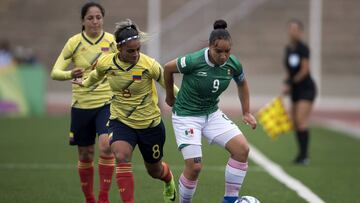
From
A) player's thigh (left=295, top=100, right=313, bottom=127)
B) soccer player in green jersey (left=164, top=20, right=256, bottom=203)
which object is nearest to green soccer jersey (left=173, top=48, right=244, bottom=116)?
soccer player in green jersey (left=164, top=20, right=256, bottom=203)

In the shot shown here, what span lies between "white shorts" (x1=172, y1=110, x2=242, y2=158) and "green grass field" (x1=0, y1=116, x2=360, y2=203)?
140 centimetres

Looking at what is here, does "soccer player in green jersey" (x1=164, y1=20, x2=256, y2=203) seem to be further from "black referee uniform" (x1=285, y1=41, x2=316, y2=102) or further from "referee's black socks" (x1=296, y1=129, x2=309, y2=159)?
"black referee uniform" (x1=285, y1=41, x2=316, y2=102)

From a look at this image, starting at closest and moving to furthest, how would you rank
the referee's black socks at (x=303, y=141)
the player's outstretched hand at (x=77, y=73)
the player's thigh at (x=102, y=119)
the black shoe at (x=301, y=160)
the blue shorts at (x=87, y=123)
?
1. the player's outstretched hand at (x=77, y=73)
2. the player's thigh at (x=102, y=119)
3. the blue shorts at (x=87, y=123)
4. the black shoe at (x=301, y=160)
5. the referee's black socks at (x=303, y=141)

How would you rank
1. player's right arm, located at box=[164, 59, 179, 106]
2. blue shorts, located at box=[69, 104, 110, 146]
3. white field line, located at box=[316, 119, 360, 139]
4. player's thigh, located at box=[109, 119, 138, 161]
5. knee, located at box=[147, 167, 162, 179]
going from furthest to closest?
white field line, located at box=[316, 119, 360, 139], blue shorts, located at box=[69, 104, 110, 146], knee, located at box=[147, 167, 162, 179], player's right arm, located at box=[164, 59, 179, 106], player's thigh, located at box=[109, 119, 138, 161]


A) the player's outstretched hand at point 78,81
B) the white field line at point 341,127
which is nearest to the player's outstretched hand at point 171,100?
the player's outstretched hand at point 78,81

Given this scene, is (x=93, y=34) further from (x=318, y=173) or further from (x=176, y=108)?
(x=318, y=173)

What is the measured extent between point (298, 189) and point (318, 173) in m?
2.05

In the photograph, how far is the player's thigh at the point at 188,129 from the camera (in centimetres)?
932

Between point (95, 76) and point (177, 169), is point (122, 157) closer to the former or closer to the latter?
point (95, 76)

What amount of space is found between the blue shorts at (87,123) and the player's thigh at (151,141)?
753 millimetres

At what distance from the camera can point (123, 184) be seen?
910 cm

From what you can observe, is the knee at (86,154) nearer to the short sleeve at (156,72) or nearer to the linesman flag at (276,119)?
the short sleeve at (156,72)

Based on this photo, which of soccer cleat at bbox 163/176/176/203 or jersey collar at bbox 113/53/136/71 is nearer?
jersey collar at bbox 113/53/136/71

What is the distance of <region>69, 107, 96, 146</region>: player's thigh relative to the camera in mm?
10219
